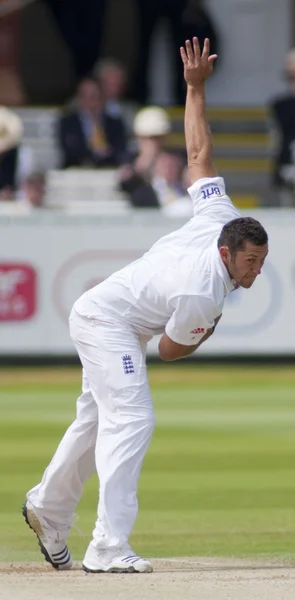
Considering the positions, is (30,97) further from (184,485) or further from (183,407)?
(184,485)

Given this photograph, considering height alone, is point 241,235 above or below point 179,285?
above

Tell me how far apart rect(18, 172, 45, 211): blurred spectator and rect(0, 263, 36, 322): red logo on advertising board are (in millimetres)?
1034

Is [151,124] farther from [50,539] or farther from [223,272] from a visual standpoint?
[223,272]

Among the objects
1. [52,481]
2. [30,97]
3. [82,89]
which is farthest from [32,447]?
[30,97]

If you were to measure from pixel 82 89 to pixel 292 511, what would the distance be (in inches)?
411

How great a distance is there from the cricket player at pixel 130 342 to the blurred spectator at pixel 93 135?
11.2 metres

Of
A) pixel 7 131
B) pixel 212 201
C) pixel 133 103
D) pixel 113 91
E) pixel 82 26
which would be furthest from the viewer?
pixel 133 103

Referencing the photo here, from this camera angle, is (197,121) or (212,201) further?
(197,121)

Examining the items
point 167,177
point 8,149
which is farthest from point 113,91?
point 167,177

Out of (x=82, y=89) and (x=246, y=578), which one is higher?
(x=82, y=89)

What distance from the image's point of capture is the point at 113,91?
66.2ft

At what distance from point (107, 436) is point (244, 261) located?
101cm

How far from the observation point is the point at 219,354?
16.4 metres

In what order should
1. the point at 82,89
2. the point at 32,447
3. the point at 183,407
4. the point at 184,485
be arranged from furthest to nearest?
the point at 82,89 < the point at 183,407 < the point at 32,447 < the point at 184,485
